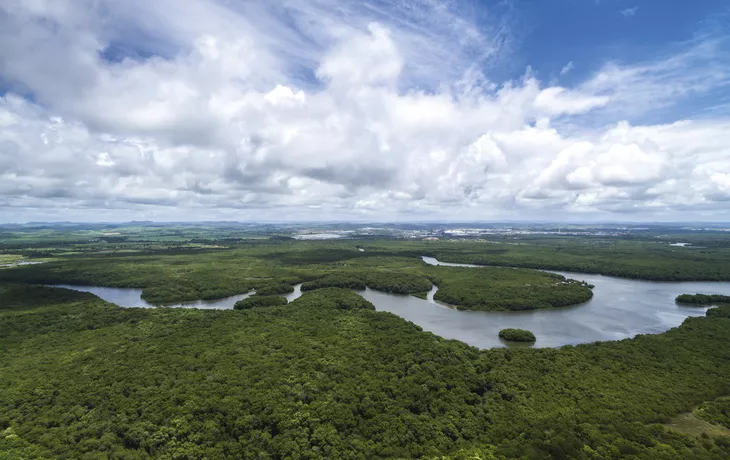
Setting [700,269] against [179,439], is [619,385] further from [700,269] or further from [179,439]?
[700,269]

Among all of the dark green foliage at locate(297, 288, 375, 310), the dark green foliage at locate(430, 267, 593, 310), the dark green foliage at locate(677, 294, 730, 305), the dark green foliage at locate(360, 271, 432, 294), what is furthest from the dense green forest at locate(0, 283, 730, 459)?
the dark green foliage at locate(360, 271, 432, 294)

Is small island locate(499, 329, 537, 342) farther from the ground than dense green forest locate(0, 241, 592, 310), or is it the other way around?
dense green forest locate(0, 241, 592, 310)

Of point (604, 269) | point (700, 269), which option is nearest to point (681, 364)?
point (604, 269)

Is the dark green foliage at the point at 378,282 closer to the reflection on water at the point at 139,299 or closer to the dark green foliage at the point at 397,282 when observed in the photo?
the dark green foliage at the point at 397,282

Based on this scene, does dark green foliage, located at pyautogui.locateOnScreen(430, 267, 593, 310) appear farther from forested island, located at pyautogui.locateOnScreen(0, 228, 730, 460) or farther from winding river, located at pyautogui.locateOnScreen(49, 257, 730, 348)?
forested island, located at pyautogui.locateOnScreen(0, 228, 730, 460)

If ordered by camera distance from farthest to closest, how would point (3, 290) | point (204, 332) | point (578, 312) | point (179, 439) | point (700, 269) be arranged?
point (700, 269) → point (3, 290) → point (578, 312) → point (204, 332) → point (179, 439)

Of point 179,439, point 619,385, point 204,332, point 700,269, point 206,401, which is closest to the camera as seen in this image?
point 179,439
